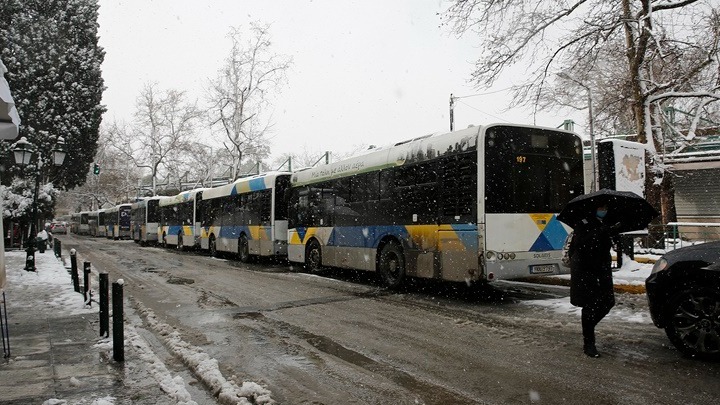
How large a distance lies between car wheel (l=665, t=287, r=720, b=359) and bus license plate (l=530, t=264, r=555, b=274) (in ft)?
11.9

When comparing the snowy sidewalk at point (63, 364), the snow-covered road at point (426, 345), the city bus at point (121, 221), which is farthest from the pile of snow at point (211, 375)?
the city bus at point (121, 221)

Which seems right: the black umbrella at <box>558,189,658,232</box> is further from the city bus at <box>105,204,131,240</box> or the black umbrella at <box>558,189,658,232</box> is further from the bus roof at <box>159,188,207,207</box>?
the city bus at <box>105,204,131,240</box>

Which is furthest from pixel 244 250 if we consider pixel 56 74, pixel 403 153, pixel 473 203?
pixel 56 74

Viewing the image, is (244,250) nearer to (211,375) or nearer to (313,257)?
(313,257)

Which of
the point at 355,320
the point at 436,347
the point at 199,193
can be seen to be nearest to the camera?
the point at 436,347

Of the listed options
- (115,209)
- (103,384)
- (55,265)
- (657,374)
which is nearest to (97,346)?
(103,384)

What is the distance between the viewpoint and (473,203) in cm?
891

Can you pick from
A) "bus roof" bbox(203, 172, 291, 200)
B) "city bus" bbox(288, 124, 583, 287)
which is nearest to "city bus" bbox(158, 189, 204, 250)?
Result: "bus roof" bbox(203, 172, 291, 200)

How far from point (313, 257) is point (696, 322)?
1043cm

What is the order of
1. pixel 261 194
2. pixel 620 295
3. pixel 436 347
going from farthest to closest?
1. pixel 261 194
2. pixel 620 295
3. pixel 436 347

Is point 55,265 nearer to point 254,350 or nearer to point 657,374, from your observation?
point 254,350

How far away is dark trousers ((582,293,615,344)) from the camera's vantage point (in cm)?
554

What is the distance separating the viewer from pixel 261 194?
1827 centimetres

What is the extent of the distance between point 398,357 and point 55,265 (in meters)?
17.3
